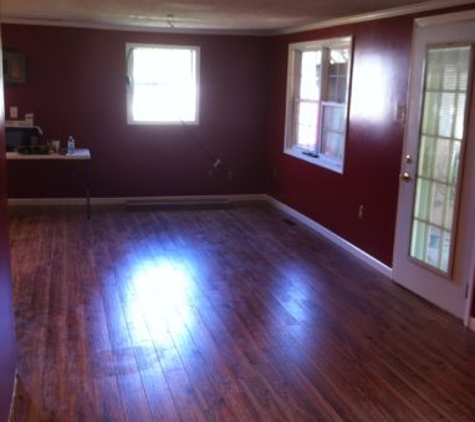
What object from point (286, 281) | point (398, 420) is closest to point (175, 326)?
point (286, 281)

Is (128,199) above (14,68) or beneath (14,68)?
beneath

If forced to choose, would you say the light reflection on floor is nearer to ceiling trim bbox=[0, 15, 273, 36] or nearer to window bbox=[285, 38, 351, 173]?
window bbox=[285, 38, 351, 173]

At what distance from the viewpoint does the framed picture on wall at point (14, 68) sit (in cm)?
Answer: 679

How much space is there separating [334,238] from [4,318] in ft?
12.8

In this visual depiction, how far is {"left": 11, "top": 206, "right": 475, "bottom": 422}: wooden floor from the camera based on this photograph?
3020 mm

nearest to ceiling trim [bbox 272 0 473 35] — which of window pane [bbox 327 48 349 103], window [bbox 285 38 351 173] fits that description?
window [bbox 285 38 351 173]

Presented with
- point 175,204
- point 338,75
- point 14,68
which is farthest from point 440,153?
point 14,68

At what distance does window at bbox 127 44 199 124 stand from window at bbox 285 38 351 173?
4.28ft

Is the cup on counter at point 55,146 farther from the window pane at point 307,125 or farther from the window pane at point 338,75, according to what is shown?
the window pane at point 338,75

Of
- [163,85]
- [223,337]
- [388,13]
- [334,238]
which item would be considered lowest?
[223,337]

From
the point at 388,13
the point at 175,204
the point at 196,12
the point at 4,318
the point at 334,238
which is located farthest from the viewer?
the point at 175,204

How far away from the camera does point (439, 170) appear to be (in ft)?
14.1

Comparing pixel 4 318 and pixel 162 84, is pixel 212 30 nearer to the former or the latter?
pixel 162 84

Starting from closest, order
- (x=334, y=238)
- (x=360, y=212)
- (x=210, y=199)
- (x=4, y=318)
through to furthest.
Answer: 1. (x=4, y=318)
2. (x=360, y=212)
3. (x=334, y=238)
4. (x=210, y=199)
